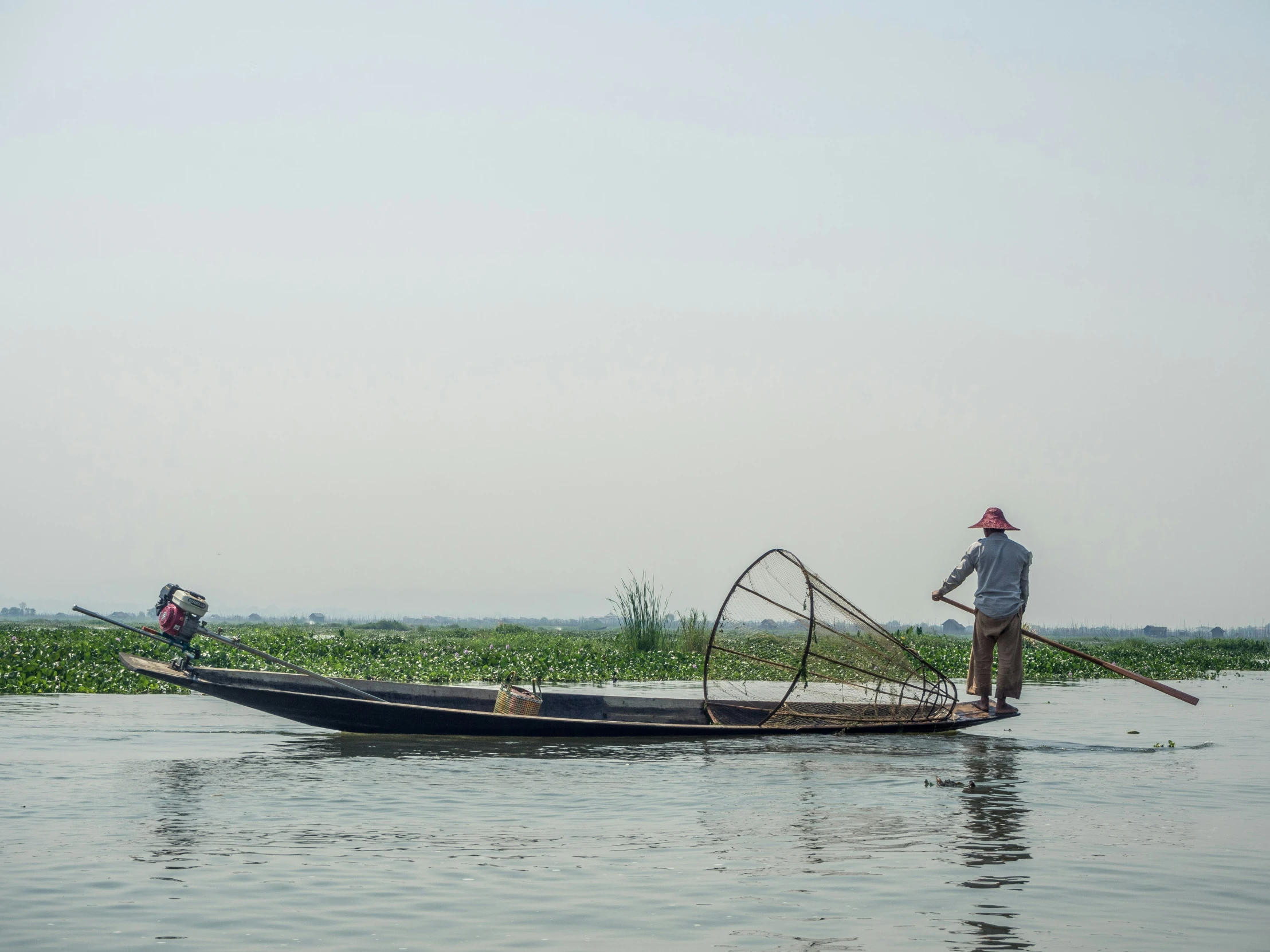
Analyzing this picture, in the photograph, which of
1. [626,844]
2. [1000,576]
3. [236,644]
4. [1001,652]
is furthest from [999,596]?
[236,644]

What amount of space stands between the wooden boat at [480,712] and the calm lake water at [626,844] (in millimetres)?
211

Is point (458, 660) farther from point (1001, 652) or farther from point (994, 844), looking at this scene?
point (994, 844)

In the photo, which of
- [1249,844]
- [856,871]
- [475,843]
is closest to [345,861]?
[475,843]

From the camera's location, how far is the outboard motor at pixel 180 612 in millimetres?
11414

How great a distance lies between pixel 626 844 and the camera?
7.48m

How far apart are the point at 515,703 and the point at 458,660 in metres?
10.8

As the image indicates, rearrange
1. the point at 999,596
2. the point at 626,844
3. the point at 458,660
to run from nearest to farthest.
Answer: the point at 626,844 → the point at 999,596 → the point at 458,660

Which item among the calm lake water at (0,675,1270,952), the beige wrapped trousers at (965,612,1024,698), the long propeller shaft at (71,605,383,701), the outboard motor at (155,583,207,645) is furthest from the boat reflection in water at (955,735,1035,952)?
the outboard motor at (155,583,207,645)

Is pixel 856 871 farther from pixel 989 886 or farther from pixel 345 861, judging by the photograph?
pixel 345 861

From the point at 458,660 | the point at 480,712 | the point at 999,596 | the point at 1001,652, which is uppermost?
the point at 999,596

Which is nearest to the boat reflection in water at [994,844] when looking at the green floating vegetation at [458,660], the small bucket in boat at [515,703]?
the green floating vegetation at [458,660]

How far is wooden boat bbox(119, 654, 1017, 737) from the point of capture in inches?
466

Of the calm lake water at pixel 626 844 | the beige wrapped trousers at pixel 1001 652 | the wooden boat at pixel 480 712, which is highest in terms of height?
the beige wrapped trousers at pixel 1001 652

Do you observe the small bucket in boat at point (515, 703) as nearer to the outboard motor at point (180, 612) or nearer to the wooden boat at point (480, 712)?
the wooden boat at point (480, 712)
